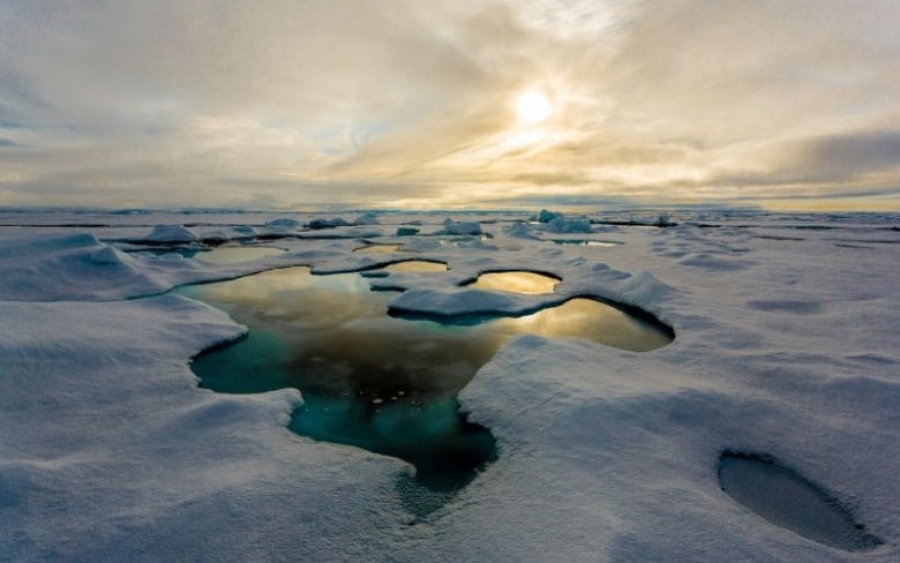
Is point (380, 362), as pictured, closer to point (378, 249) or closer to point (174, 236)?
point (378, 249)

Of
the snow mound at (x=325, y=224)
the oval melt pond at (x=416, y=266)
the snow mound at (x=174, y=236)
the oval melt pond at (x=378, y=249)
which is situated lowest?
the oval melt pond at (x=416, y=266)

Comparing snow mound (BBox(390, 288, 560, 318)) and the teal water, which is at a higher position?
snow mound (BBox(390, 288, 560, 318))

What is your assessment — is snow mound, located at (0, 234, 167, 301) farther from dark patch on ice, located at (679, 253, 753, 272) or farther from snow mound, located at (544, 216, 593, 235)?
snow mound, located at (544, 216, 593, 235)

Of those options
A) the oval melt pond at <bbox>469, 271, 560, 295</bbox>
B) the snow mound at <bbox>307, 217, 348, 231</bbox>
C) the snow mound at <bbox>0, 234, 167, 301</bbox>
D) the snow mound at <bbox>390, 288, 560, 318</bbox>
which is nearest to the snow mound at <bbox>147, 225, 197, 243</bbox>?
the snow mound at <bbox>307, 217, 348, 231</bbox>

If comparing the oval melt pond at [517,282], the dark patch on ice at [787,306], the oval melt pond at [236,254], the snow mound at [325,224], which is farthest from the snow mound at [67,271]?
the snow mound at [325,224]

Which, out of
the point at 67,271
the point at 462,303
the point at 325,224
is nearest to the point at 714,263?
the point at 462,303

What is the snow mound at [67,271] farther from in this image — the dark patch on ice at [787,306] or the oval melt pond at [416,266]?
the dark patch on ice at [787,306]

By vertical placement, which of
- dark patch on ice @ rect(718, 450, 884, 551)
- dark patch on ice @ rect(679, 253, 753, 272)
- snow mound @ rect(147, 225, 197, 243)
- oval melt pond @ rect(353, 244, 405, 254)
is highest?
snow mound @ rect(147, 225, 197, 243)
